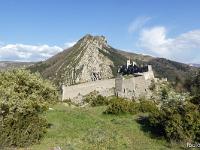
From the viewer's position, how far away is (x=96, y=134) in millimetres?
25062

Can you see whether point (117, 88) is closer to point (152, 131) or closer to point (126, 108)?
point (126, 108)

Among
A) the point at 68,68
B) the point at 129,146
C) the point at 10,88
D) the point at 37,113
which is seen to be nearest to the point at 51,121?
the point at 37,113

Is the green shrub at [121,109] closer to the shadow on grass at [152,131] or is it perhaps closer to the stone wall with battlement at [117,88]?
the shadow on grass at [152,131]

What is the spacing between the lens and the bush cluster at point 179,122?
24500mm

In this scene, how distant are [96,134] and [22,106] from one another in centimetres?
498

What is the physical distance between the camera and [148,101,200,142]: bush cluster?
24500mm

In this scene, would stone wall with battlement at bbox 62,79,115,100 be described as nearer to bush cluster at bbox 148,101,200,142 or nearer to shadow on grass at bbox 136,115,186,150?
shadow on grass at bbox 136,115,186,150

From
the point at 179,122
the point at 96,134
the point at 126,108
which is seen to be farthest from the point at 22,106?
the point at 126,108

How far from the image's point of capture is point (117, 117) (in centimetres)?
3219

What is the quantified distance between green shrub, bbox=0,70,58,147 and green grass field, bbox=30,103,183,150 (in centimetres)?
96

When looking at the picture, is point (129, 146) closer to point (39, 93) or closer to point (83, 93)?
point (39, 93)

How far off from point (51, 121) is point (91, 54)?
162 metres

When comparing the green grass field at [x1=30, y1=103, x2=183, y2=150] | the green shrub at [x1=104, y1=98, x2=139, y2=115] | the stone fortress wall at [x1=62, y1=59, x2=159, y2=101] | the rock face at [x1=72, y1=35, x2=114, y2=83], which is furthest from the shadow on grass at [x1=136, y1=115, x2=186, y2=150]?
the rock face at [x1=72, y1=35, x2=114, y2=83]

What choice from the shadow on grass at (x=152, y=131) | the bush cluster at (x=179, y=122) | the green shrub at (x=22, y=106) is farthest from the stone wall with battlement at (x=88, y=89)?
the bush cluster at (x=179, y=122)
